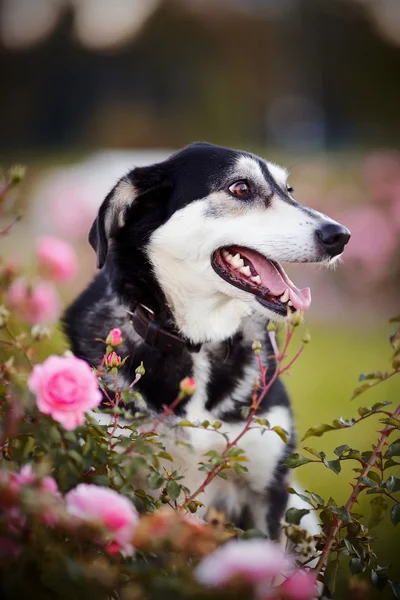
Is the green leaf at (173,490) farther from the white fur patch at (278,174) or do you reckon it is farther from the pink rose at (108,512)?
the white fur patch at (278,174)

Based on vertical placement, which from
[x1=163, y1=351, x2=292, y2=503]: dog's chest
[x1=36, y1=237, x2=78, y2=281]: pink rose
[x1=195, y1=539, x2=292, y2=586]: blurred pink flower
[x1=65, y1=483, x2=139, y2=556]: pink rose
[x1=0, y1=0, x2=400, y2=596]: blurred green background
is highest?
[x1=195, y1=539, x2=292, y2=586]: blurred pink flower

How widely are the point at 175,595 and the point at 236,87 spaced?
56.6 feet

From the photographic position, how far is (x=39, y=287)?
9.46 ft

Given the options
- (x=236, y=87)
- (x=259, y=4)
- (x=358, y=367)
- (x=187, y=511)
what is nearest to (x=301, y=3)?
(x=259, y=4)

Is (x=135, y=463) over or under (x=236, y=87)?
over

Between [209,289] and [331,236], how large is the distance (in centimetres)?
48

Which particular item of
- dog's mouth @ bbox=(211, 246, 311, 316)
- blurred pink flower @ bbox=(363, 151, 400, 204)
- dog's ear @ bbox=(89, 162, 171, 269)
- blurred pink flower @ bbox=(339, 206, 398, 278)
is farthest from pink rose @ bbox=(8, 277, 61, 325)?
blurred pink flower @ bbox=(363, 151, 400, 204)

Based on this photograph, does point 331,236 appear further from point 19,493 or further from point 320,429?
point 19,493

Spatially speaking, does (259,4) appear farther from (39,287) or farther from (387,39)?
(39,287)

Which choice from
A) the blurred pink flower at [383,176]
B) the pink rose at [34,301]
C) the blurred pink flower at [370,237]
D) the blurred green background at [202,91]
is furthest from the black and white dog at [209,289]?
the blurred green background at [202,91]

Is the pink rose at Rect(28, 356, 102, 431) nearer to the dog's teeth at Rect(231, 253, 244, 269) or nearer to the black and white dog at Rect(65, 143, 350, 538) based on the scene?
the black and white dog at Rect(65, 143, 350, 538)

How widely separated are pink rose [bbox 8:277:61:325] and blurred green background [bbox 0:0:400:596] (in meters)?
3.89

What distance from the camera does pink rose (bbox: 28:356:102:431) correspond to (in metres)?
1.41

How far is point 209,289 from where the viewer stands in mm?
2619
